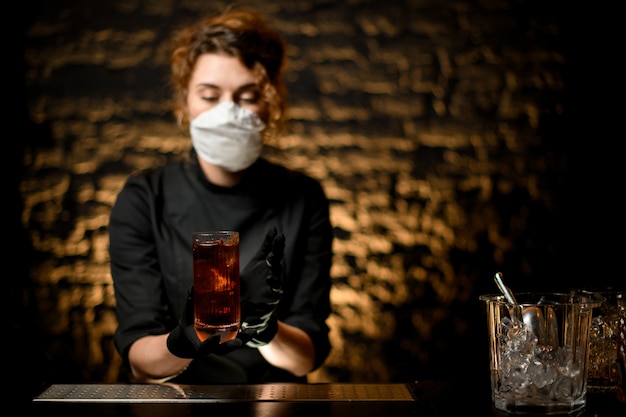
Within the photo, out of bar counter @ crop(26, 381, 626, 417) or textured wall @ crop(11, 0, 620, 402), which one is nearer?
bar counter @ crop(26, 381, 626, 417)

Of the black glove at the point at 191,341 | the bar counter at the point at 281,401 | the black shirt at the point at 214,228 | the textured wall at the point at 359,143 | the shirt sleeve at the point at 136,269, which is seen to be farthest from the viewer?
the textured wall at the point at 359,143

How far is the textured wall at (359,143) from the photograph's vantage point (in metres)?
2.56

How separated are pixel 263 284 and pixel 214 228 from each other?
0.62 meters

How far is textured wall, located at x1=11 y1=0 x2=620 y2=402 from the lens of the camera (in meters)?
2.56

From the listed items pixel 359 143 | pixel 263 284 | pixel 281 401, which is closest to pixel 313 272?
pixel 263 284

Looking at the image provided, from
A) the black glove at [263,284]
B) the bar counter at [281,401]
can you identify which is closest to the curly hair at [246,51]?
the black glove at [263,284]

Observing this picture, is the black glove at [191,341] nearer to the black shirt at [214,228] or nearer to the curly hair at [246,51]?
the black shirt at [214,228]

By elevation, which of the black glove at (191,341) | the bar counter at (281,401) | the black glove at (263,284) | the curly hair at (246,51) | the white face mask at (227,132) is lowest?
the bar counter at (281,401)

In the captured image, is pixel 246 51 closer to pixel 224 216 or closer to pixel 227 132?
pixel 227 132

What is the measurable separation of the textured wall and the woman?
66 cm

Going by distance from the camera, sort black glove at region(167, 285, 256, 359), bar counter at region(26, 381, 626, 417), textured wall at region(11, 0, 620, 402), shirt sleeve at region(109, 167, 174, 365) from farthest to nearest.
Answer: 1. textured wall at region(11, 0, 620, 402)
2. shirt sleeve at region(109, 167, 174, 365)
3. black glove at region(167, 285, 256, 359)
4. bar counter at region(26, 381, 626, 417)

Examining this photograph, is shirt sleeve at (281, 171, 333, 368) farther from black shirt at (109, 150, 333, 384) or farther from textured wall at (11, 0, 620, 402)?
textured wall at (11, 0, 620, 402)

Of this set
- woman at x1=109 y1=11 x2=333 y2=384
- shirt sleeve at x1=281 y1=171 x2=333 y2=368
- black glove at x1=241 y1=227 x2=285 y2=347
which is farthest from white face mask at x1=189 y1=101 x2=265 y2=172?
black glove at x1=241 y1=227 x2=285 y2=347

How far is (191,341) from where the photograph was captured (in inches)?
48.1
